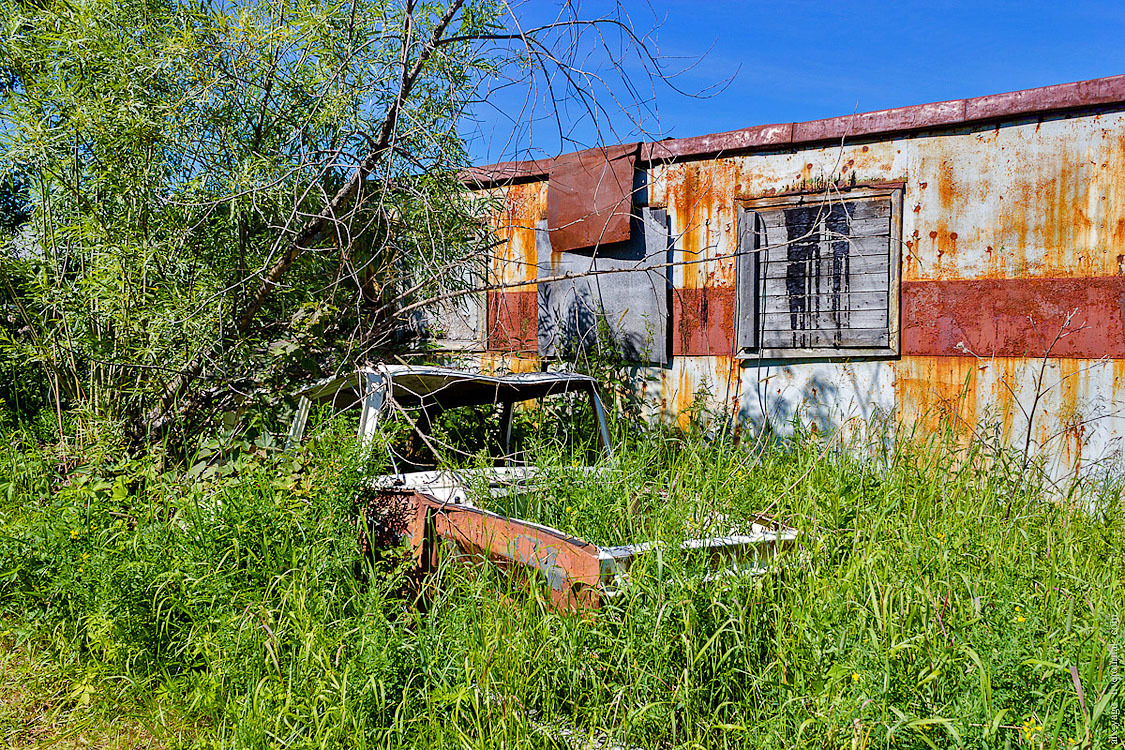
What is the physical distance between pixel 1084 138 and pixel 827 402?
2.49m

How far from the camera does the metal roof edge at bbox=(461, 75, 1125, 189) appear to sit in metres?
5.08

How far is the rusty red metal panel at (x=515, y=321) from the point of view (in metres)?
7.57

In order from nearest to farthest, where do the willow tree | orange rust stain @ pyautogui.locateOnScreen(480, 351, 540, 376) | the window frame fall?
1. the willow tree
2. the window frame
3. orange rust stain @ pyautogui.locateOnScreen(480, 351, 540, 376)

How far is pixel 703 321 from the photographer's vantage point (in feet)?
22.0

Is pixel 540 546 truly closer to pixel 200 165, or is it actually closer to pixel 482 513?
pixel 482 513

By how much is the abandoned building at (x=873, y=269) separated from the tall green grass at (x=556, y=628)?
4.99 ft

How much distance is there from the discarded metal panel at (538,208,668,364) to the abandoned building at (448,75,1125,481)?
2 centimetres

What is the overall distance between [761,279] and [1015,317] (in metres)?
1.90

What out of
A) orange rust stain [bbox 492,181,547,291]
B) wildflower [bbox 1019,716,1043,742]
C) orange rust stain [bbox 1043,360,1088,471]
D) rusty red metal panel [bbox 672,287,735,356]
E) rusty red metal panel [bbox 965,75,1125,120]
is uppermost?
rusty red metal panel [bbox 965,75,1125,120]

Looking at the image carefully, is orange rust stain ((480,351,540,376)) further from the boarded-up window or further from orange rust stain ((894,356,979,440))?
orange rust stain ((894,356,979,440))

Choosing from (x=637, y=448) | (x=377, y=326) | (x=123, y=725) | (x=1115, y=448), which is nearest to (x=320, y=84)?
(x=377, y=326)

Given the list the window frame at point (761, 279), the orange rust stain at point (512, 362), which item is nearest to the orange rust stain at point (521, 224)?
the orange rust stain at point (512, 362)

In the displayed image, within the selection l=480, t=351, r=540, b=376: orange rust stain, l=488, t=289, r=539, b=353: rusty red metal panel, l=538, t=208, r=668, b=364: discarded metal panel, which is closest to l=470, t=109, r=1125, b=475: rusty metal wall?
l=538, t=208, r=668, b=364: discarded metal panel

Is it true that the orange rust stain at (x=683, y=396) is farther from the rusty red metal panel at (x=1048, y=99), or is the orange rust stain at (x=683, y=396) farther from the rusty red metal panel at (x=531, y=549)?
the rusty red metal panel at (x=531, y=549)
